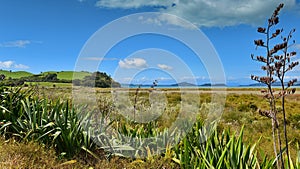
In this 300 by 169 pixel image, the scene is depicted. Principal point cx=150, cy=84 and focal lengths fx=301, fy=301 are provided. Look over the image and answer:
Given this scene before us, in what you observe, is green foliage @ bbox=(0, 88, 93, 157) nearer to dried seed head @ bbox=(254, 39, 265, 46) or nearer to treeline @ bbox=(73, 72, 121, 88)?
treeline @ bbox=(73, 72, 121, 88)

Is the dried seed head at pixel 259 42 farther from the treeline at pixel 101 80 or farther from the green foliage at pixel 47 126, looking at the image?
the treeline at pixel 101 80

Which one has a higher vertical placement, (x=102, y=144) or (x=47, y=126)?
(x=47, y=126)

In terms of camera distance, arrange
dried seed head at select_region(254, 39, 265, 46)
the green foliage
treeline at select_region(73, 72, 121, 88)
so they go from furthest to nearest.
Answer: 1. treeline at select_region(73, 72, 121, 88)
2. the green foliage
3. dried seed head at select_region(254, 39, 265, 46)

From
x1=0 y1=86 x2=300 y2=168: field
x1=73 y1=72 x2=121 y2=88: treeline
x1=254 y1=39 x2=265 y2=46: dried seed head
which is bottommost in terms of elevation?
x1=0 y1=86 x2=300 y2=168: field

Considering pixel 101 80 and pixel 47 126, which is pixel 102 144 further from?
pixel 101 80

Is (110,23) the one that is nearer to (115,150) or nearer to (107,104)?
(107,104)

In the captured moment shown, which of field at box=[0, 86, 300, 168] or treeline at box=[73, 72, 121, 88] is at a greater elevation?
treeline at box=[73, 72, 121, 88]

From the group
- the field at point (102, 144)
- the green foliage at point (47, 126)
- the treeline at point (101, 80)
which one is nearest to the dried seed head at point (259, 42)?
the field at point (102, 144)

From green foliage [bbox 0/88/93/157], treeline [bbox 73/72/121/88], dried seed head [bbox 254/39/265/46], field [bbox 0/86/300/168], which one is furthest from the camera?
treeline [bbox 73/72/121/88]

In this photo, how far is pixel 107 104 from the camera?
5934 mm

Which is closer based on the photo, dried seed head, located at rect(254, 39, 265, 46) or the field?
dried seed head, located at rect(254, 39, 265, 46)

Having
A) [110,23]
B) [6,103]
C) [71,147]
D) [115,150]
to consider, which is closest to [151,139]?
[115,150]

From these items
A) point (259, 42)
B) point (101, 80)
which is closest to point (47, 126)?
point (101, 80)

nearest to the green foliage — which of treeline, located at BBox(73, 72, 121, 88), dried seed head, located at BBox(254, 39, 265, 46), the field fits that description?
the field
